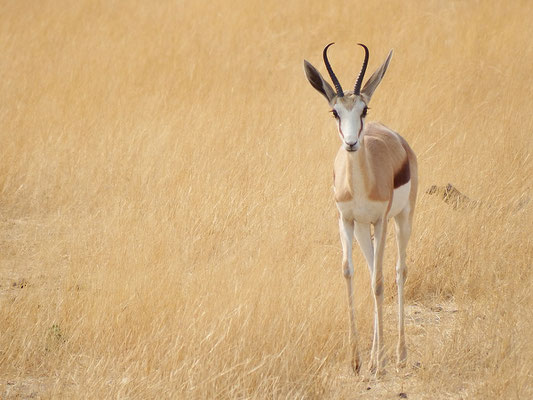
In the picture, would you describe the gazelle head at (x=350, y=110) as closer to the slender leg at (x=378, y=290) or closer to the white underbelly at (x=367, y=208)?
the white underbelly at (x=367, y=208)

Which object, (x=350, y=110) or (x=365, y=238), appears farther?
(x=365, y=238)

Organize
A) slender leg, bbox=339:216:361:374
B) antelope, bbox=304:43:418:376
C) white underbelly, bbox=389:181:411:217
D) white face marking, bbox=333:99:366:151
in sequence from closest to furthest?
white face marking, bbox=333:99:366:151
antelope, bbox=304:43:418:376
slender leg, bbox=339:216:361:374
white underbelly, bbox=389:181:411:217

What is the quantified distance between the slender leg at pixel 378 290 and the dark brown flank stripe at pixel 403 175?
0.23 meters

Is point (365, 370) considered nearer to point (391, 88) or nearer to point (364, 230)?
point (364, 230)

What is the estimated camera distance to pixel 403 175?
14.5 feet

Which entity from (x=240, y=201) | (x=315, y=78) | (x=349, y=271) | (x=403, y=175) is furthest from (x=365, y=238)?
(x=240, y=201)

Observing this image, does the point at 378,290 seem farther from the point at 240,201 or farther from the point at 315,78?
the point at 240,201

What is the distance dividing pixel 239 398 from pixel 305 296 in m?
1.06

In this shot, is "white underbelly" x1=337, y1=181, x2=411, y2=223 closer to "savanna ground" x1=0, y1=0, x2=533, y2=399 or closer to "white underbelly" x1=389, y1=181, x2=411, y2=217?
"white underbelly" x1=389, y1=181, x2=411, y2=217

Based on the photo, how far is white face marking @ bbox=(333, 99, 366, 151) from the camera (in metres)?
3.90

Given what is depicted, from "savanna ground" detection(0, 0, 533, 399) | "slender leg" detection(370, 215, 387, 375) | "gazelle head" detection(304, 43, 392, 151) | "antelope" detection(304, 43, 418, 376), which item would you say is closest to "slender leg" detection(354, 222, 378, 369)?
"antelope" detection(304, 43, 418, 376)

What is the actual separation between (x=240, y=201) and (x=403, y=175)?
213 centimetres

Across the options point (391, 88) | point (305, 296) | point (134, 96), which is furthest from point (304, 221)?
point (134, 96)

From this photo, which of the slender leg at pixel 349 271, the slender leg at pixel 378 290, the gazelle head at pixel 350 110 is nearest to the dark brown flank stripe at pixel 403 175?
the slender leg at pixel 378 290
